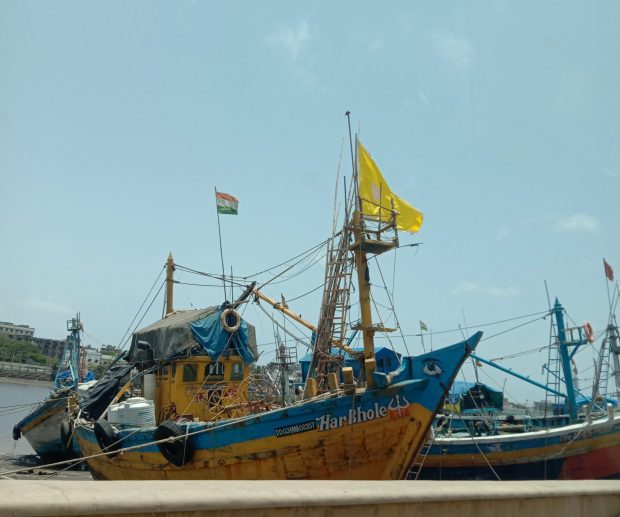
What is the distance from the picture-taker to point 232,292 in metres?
18.5

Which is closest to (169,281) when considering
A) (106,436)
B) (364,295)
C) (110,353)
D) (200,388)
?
(200,388)

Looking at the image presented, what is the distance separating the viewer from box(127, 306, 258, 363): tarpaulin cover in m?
16.1

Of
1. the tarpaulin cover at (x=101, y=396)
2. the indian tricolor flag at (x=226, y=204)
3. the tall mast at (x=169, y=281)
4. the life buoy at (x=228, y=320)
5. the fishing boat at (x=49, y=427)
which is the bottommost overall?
the fishing boat at (x=49, y=427)

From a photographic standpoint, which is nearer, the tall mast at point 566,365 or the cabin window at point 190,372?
the cabin window at point 190,372

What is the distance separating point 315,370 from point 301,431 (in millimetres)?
5311

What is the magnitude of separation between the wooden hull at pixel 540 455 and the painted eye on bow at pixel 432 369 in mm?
7811

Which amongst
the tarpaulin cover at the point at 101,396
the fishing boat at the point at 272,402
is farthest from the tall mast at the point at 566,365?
the tarpaulin cover at the point at 101,396

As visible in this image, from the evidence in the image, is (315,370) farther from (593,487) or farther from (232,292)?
(593,487)

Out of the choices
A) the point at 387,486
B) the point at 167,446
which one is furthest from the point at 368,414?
the point at 387,486

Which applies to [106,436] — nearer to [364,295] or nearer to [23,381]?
[364,295]

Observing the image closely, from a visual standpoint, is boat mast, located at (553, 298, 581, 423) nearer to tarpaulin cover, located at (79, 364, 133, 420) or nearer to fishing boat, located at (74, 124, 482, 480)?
fishing boat, located at (74, 124, 482, 480)

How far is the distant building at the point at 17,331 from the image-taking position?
158 metres

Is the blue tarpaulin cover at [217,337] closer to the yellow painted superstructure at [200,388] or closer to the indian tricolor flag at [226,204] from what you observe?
the yellow painted superstructure at [200,388]

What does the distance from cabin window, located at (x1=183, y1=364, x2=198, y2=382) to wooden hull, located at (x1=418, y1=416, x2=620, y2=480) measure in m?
8.76
